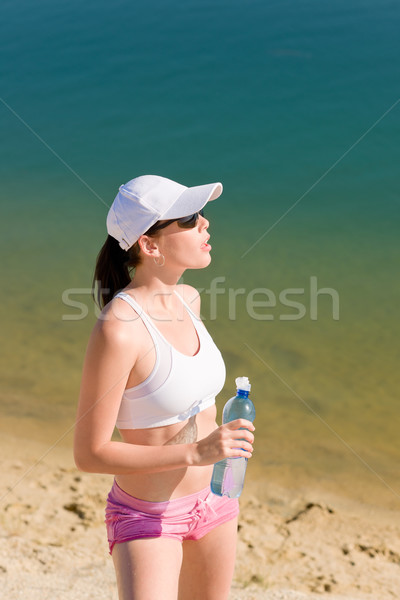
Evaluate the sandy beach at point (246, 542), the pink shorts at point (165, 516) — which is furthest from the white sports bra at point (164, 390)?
the sandy beach at point (246, 542)

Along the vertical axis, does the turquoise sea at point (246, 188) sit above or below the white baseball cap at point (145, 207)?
below

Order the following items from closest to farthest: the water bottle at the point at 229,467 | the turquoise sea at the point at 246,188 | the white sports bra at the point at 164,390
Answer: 1. the white sports bra at the point at 164,390
2. the water bottle at the point at 229,467
3. the turquoise sea at the point at 246,188

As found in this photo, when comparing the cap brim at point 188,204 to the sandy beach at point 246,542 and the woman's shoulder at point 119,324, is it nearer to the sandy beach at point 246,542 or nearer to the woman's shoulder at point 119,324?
the woman's shoulder at point 119,324

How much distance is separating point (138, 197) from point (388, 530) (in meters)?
3.27

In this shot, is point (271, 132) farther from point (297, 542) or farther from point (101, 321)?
point (101, 321)

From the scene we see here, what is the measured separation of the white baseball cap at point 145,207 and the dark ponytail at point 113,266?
10 cm

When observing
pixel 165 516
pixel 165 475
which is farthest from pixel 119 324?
pixel 165 516

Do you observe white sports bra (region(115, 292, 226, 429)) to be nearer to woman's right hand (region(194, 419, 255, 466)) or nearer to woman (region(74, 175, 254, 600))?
woman (region(74, 175, 254, 600))

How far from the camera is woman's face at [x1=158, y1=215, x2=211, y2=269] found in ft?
8.78

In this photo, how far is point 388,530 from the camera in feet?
16.1

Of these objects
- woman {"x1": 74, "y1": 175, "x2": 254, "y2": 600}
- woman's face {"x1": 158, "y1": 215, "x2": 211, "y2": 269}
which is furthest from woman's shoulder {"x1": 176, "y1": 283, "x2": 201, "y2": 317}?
woman's face {"x1": 158, "y1": 215, "x2": 211, "y2": 269}

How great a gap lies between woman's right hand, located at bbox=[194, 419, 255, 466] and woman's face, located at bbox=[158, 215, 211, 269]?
0.58 m

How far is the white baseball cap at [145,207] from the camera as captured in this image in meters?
2.61

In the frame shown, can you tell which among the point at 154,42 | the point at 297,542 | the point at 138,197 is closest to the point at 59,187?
the point at 154,42
